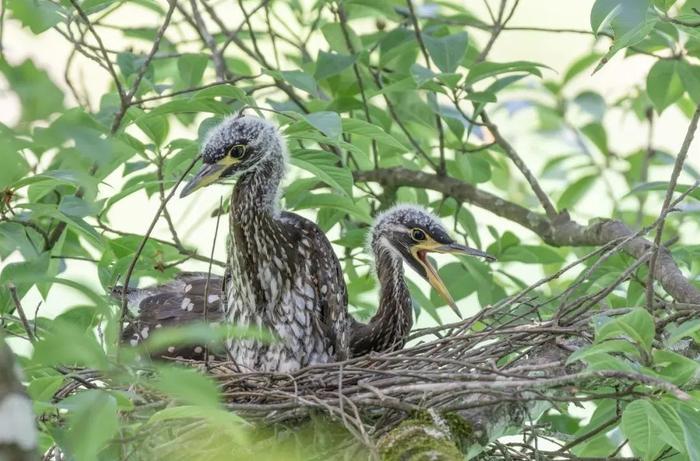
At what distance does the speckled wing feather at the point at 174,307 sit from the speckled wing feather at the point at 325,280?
0.35 metres

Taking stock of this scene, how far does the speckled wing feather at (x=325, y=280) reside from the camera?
3908 millimetres

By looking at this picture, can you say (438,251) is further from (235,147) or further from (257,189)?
(235,147)

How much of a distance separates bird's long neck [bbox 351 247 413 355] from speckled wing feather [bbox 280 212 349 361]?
8.4 inches

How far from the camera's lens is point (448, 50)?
395cm

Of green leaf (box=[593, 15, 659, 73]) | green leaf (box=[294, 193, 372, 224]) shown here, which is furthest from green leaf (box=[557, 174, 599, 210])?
green leaf (box=[593, 15, 659, 73])

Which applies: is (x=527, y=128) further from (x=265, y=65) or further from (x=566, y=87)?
(x=265, y=65)

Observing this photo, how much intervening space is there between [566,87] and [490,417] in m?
3.00

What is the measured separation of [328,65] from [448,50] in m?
0.43

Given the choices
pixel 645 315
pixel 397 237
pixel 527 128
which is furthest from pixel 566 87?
pixel 645 315

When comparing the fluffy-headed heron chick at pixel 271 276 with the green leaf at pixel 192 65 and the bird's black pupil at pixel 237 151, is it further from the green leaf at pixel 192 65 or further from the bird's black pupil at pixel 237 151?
the green leaf at pixel 192 65

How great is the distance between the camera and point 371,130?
3430mm

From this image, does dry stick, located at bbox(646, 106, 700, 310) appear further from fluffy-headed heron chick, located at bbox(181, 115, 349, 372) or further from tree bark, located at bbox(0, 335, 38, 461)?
tree bark, located at bbox(0, 335, 38, 461)

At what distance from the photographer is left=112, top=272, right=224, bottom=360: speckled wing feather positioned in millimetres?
4113

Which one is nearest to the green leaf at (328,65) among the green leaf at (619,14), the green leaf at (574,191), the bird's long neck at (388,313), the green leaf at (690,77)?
the bird's long neck at (388,313)
